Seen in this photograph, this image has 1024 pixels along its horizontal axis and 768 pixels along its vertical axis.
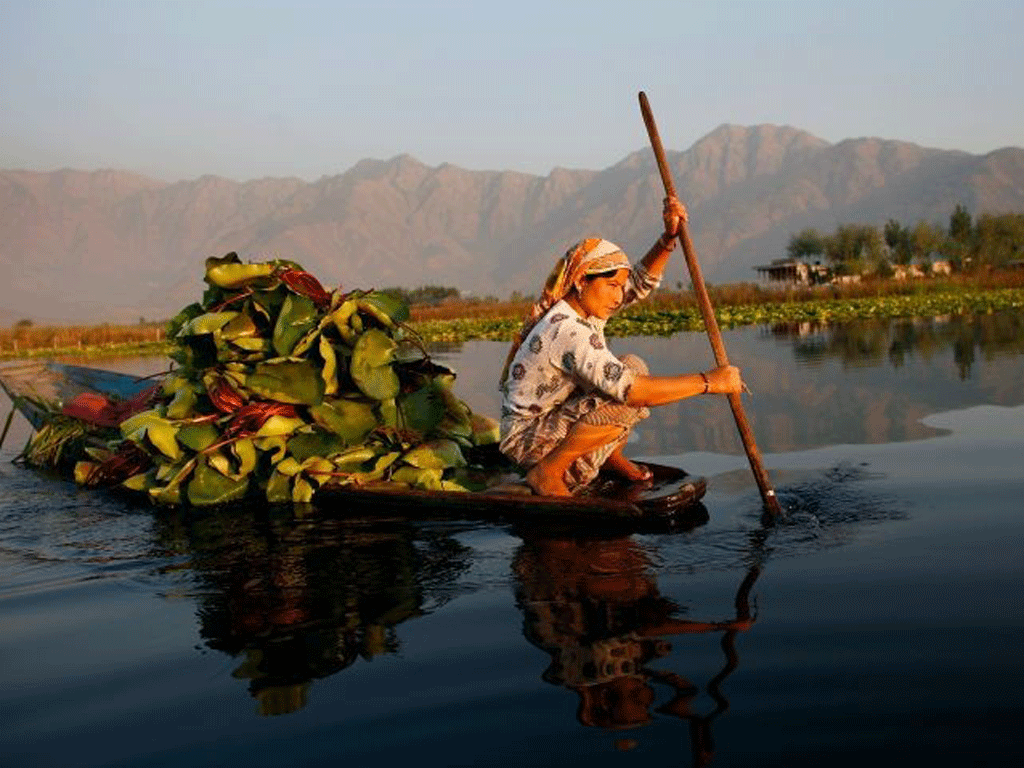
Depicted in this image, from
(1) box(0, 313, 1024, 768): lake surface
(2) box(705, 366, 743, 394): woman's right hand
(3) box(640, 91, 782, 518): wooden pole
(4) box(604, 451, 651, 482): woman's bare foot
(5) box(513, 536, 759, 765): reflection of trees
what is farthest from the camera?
(4) box(604, 451, 651, 482): woman's bare foot

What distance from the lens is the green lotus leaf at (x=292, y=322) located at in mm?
5691

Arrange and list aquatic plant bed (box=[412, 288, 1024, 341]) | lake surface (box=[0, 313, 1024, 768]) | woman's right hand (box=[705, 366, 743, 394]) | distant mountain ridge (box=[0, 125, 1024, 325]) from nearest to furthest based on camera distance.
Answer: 1. lake surface (box=[0, 313, 1024, 768])
2. woman's right hand (box=[705, 366, 743, 394])
3. aquatic plant bed (box=[412, 288, 1024, 341])
4. distant mountain ridge (box=[0, 125, 1024, 325])

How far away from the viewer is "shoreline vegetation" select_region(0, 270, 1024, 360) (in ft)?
83.2

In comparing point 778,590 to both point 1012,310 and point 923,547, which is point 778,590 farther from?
point 1012,310

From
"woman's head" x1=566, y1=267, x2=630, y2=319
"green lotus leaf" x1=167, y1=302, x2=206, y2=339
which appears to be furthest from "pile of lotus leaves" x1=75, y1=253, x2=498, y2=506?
"woman's head" x1=566, y1=267, x2=630, y2=319

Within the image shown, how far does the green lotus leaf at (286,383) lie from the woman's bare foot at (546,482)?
1536mm

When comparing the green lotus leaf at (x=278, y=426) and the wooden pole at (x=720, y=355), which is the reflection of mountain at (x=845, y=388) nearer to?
the wooden pole at (x=720, y=355)

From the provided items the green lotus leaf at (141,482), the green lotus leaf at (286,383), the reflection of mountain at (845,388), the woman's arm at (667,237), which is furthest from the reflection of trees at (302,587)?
the reflection of mountain at (845,388)

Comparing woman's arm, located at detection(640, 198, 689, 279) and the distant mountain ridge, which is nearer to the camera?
woman's arm, located at detection(640, 198, 689, 279)

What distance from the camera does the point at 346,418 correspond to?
5715 mm

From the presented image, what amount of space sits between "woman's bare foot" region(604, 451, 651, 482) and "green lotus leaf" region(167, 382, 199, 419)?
247cm

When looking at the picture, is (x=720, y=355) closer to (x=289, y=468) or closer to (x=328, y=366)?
(x=328, y=366)

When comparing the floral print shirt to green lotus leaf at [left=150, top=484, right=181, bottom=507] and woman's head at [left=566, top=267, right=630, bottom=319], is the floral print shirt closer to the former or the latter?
woman's head at [left=566, top=267, right=630, bottom=319]

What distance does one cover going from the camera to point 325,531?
4.98m
